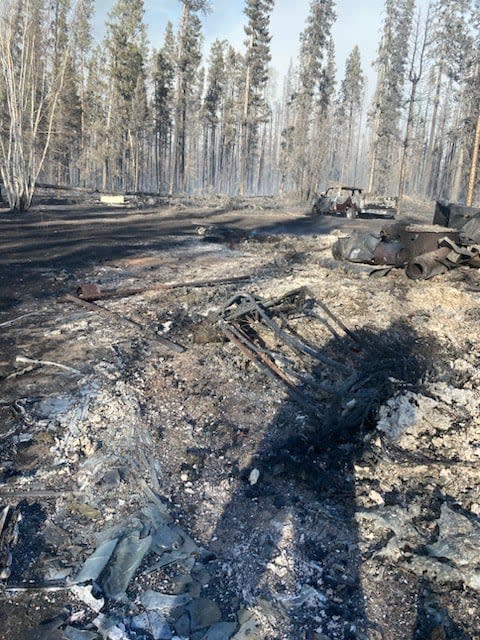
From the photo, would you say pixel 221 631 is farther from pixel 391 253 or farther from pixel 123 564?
pixel 391 253

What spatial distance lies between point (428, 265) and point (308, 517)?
23.6ft

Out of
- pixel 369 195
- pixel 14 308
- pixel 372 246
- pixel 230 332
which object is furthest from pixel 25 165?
pixel 369 195

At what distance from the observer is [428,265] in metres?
9.27

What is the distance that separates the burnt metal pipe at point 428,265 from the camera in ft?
30.4

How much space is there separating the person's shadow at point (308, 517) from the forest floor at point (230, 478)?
1 centimetres

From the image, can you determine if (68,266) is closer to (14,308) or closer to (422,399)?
(14,308)

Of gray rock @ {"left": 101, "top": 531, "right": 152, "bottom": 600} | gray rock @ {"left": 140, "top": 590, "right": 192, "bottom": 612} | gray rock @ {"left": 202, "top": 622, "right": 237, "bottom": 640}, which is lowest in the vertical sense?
gray rock @ {"left": 202, "top": 622, "right": 237, "bottom": 640}

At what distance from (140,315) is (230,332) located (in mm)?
1952

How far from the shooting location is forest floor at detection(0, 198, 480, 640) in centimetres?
273

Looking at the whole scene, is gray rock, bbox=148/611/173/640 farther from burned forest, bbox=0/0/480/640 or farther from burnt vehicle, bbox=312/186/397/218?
burnt vehicle, bbox=312/186/397/218

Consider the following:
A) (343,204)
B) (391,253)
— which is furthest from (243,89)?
(391,253)

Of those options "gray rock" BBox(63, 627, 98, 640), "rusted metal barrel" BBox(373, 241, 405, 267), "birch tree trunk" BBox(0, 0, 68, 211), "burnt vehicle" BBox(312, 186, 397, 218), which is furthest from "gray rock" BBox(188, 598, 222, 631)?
"burnt vehicle" BBox(312, 186, 397, 218)

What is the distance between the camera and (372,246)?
1007cm

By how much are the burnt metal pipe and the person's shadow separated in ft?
14.7
